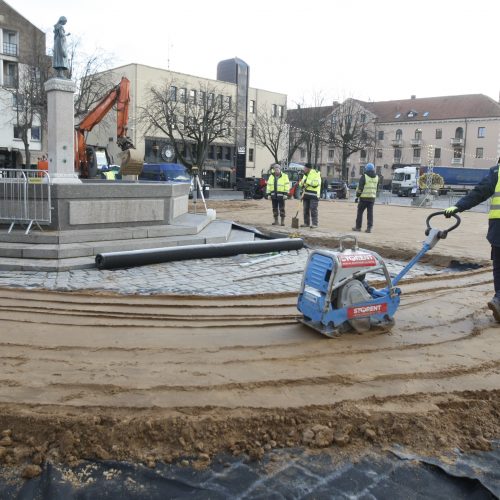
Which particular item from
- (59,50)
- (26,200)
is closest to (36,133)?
(59,50)

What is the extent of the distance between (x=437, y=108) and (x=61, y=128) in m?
75.4

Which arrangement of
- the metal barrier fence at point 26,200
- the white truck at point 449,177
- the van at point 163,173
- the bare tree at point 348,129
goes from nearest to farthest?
the metal barrier fence at point 26,200
the van at point 163,173
the white truck at point 449,177
the bare tree at point 348,129

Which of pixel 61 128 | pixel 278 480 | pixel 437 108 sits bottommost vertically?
pixel 278 480

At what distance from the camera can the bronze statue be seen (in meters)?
11.9

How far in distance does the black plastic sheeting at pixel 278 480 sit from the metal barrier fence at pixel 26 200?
7.55 meters

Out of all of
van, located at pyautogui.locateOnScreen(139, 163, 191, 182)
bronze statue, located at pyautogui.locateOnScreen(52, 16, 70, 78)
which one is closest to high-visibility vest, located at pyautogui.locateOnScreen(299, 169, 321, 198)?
bronze statue, located at pyautogui.locateOnScreen(52, 16, 70, 78)

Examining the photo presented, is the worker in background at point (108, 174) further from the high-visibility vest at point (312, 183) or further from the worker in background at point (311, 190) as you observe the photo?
the high-visibility vest at point (312, 183)

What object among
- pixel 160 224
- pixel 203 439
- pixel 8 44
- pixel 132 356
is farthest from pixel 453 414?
pixel 8 44

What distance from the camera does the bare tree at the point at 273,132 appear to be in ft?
198

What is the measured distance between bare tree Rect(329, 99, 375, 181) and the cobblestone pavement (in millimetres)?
54975

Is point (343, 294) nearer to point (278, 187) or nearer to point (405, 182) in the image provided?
point (278, 187)

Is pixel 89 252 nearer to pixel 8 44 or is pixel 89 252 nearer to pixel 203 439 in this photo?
pixel 203 439

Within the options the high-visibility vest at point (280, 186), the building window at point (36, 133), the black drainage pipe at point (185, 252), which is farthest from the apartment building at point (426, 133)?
the black drainage pipe at point (185, 252)

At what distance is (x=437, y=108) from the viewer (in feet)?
254
